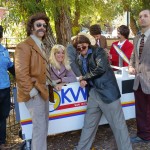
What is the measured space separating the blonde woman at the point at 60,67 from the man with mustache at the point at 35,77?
413 millimetres

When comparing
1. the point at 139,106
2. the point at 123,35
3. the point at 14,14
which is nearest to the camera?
the point at 139,106

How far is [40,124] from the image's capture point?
370 cm

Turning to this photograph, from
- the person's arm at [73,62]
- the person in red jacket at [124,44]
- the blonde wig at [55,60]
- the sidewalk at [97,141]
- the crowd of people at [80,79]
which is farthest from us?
the person in red jacket at [124,44]

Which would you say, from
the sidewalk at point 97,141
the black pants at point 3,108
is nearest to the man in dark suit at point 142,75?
the sidewalk at point 97,141

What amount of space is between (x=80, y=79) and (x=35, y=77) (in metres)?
0.81

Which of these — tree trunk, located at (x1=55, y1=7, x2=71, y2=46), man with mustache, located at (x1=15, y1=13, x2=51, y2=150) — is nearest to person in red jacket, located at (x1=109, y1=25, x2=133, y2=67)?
man with mustache, located at (x1=15, y1=13, x2=51, y2=150)

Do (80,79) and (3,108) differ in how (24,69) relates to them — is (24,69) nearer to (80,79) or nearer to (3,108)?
(80,79)

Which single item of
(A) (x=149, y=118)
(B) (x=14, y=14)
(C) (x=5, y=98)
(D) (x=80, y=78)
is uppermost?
(B) (x=14, y=14)

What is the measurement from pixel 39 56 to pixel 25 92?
46cm

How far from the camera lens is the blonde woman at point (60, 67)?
4.26 m

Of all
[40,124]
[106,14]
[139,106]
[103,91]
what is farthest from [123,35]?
[106,14]

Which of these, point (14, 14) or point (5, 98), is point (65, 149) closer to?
point (5, 98)

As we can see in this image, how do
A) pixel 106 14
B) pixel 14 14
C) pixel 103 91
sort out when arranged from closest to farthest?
pixel 103 91
pixel 14 14
pixel 106 14

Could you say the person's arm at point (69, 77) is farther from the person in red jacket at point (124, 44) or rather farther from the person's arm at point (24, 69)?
the person in red jacket at point (124, 44)
